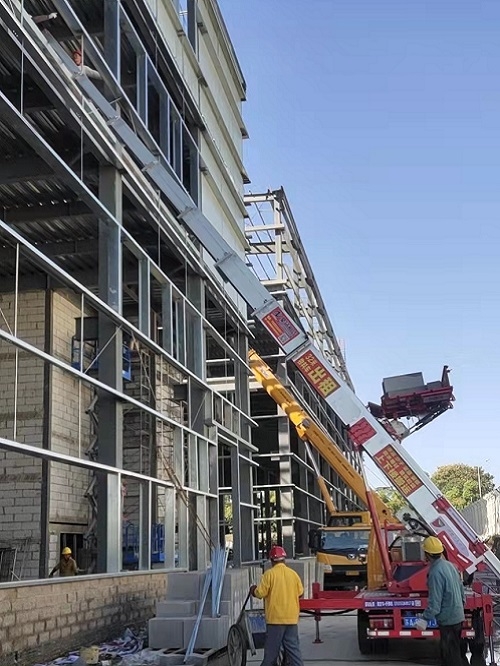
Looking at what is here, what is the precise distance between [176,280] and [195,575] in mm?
8674

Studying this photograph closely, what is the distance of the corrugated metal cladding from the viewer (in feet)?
124

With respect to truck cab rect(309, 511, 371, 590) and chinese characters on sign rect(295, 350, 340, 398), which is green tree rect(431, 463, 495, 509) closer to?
truck cab rect(309, 511, 371, 590)

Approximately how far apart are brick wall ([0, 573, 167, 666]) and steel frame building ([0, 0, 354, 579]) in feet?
2.00

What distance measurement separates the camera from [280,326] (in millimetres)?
13961

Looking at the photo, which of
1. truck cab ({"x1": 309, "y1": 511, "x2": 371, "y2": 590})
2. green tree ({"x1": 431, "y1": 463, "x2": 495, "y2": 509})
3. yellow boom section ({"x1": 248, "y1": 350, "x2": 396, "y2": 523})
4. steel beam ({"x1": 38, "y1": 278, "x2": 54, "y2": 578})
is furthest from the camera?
green tree ({"x1": 431, "y1": 463, "x2": 495, "y2": 509})

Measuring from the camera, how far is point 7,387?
689 inches

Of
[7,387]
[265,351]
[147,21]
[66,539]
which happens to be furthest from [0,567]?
[265,351]

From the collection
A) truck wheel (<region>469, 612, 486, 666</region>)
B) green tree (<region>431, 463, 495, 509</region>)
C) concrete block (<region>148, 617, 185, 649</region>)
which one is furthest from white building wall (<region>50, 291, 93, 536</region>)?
green tree (<region>431, 463, 495, 509</region>)

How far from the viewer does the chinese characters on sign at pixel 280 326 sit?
1388 centimetres

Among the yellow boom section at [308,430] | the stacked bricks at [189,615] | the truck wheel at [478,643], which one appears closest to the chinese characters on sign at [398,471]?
the truck wheel at [478,643]

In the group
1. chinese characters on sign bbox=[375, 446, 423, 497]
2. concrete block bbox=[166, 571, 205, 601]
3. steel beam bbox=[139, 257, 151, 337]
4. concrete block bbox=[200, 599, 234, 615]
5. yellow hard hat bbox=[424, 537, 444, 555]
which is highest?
steel beam bbox=[139, 257, 151, 337]

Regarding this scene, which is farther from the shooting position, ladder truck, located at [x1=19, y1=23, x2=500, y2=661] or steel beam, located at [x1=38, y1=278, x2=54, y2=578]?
steel beam, located at [x1=38, y1=278, x2=54, y2=578]

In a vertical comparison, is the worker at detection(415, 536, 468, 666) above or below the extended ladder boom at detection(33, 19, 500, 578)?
below

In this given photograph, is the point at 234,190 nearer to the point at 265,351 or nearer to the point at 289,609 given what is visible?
the point at 265,351
